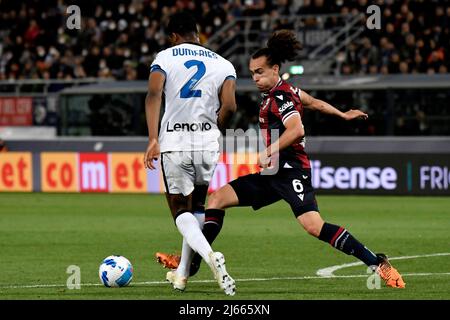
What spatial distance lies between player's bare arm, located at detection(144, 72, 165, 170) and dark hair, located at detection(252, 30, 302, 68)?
3.37 ft

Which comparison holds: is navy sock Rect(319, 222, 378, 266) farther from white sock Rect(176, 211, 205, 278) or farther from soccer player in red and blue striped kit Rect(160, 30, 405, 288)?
white sock Rect(176, 211, 205, 278)

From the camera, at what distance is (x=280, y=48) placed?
10242 millimetres

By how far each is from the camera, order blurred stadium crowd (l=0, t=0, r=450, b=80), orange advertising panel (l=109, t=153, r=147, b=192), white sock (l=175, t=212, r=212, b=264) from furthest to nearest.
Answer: blurred stadium crowd (l=0, t=0, r=450, b=80)
orange advertising panel (l=109, t=153, r=147, b=192)
white sock (l=175, t=212, r=212, b=264)

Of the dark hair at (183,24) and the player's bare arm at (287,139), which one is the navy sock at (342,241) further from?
the dark hair at (183,24)

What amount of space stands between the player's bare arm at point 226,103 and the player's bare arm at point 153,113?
556 mm

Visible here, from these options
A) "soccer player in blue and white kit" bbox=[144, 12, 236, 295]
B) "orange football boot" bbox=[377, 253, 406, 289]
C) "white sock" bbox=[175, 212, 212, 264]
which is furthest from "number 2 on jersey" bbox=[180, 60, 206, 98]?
"orange football boot" bbox=[377, 253, 406, 289]

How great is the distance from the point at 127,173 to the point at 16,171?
2.92m

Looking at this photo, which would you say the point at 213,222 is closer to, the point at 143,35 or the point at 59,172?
the point at 59,172

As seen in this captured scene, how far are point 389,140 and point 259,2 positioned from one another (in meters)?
7.05

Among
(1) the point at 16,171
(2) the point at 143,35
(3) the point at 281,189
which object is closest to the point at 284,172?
(3) the point at 281,189

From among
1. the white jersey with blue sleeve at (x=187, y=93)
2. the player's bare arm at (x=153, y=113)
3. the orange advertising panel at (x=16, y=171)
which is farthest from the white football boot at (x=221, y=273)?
the orange advertising panel at (x=16, y=171)

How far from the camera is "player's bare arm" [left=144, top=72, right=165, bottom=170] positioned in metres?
9.63

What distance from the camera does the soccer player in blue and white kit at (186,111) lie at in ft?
32.2

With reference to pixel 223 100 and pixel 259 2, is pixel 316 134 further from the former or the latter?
pixel 223 100
